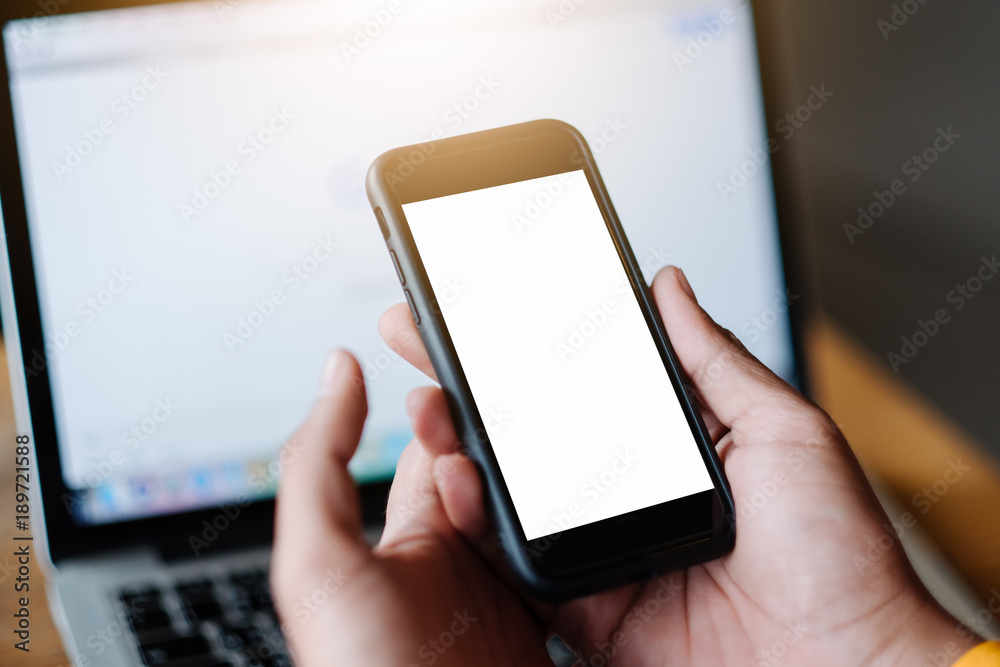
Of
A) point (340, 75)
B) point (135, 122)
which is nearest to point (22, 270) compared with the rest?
point (135, 122)

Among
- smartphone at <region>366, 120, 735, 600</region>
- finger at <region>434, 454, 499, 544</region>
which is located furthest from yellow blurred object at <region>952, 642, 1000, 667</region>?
finger at <region>434, 454, 499, 544</region>

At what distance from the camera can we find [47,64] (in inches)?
18.4

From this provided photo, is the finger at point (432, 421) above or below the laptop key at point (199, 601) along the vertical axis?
above

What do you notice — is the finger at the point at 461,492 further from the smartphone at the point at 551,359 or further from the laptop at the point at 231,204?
the laptop at the point at 231,204

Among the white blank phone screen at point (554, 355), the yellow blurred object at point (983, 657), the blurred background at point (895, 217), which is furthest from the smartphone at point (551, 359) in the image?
the blurred background at point (895, 217)

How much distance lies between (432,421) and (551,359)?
0.07m

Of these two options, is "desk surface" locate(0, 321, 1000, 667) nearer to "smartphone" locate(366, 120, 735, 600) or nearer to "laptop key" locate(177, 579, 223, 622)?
"laptop key" locate(177, 579, 223, 622)

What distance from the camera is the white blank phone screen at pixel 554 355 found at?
32 centimetres

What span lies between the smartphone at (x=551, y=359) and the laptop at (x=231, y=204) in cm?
17

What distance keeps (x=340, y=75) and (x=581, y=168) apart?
0.75ft

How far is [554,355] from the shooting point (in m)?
0.34

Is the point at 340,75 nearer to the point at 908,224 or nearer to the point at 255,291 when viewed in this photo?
the point at 255,291

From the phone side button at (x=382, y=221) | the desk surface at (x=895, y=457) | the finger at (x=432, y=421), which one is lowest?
the desk surface at (x=895, y=457)

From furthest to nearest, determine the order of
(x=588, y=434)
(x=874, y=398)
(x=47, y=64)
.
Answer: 1. (x=874, y=398)
2. (x=47, y=64)
3. (x=588, y=434)
